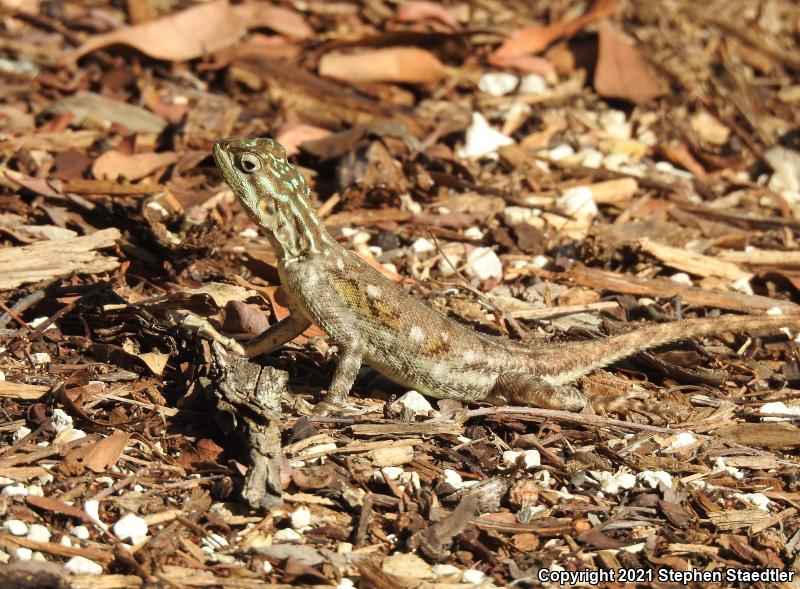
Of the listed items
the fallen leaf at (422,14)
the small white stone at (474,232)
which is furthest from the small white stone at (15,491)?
the fallen leaf at (422,14)

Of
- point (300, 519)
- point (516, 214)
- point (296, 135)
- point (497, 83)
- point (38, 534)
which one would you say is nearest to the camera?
point (38, 534)

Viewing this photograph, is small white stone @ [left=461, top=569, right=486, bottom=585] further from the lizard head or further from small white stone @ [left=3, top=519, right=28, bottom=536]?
the lizard head

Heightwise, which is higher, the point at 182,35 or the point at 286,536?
the point at 182,35

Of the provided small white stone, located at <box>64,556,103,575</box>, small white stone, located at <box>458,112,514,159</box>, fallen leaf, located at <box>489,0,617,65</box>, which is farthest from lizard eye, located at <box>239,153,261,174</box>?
fallen leaf, located at <box>489,0,617,65</box>

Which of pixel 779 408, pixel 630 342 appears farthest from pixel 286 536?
pixel 779 408

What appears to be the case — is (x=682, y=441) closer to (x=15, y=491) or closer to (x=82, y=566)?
(x=82, y=566)

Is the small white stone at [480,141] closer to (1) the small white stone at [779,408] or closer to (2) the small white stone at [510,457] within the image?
(1) the small white stone at [779,408]
